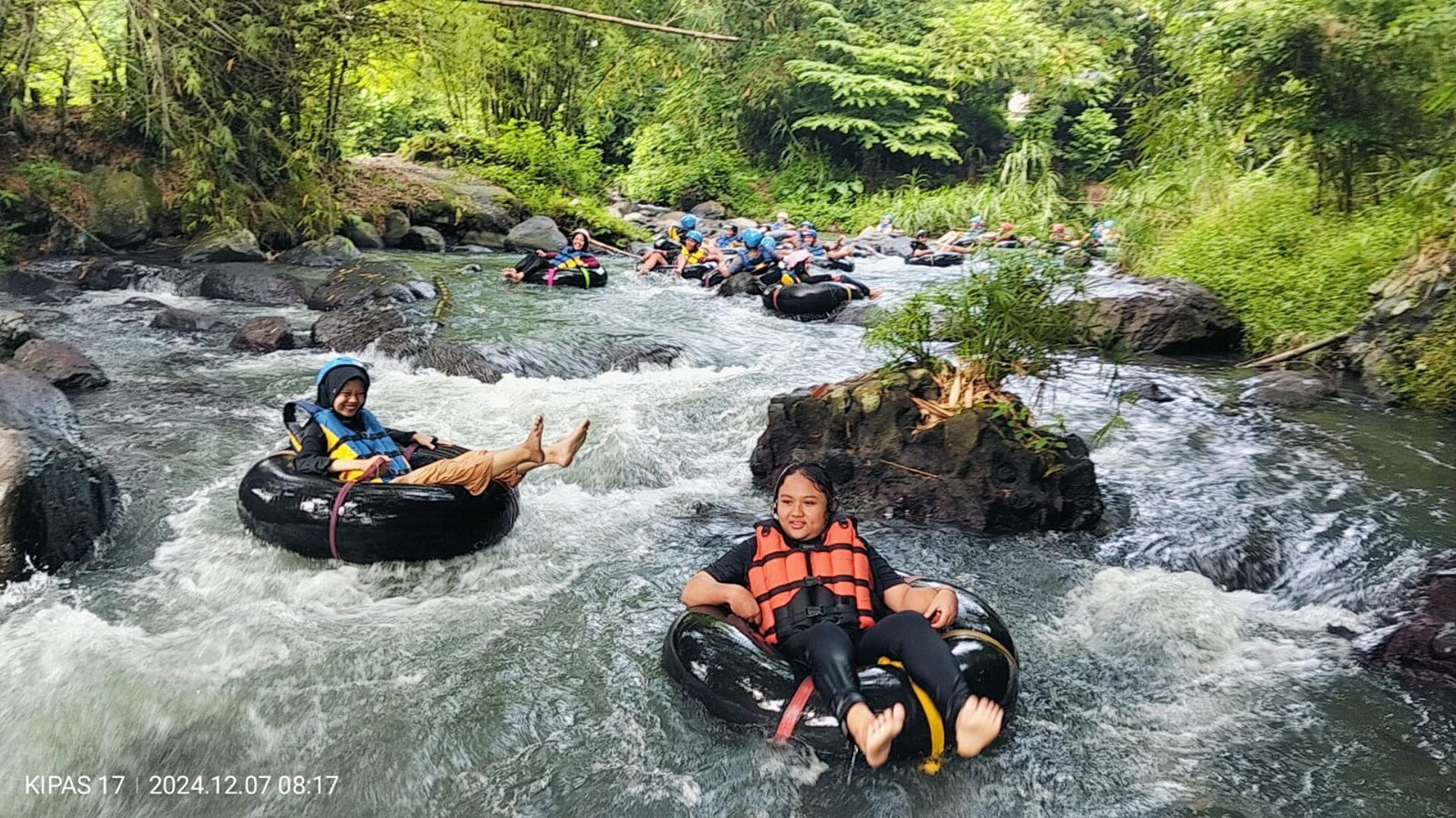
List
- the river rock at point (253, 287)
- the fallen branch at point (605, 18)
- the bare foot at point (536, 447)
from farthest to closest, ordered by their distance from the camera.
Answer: the river rock at point (253, 287) → the bare foot at point (536, 447) → the fallen branch at point (605, 18)

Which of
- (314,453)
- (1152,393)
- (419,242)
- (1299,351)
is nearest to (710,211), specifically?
(419,242)

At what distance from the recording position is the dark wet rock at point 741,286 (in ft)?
38.9

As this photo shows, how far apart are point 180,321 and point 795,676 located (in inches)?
319

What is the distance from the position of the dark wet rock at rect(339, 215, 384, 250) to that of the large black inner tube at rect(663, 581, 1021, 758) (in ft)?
38.7

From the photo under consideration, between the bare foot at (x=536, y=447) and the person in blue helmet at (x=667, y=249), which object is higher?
the bare foot at (x=536, y=447)

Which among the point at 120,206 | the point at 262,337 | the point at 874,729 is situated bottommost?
the point at 262,337

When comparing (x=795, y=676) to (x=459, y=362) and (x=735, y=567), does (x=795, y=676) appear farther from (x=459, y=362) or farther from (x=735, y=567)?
(x=459, y=362)

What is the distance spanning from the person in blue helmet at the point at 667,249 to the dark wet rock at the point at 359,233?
387cm

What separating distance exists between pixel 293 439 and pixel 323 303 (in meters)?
5.92

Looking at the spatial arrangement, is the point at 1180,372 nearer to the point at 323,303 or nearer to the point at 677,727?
the point at 677,727

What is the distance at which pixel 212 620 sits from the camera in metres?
3.97

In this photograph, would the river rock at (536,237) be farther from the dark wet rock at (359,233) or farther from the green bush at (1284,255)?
the green bush at (1284,255)

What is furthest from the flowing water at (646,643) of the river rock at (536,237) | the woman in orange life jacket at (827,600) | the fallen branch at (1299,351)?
the river rock at (536,237)

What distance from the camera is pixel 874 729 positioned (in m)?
2.72
